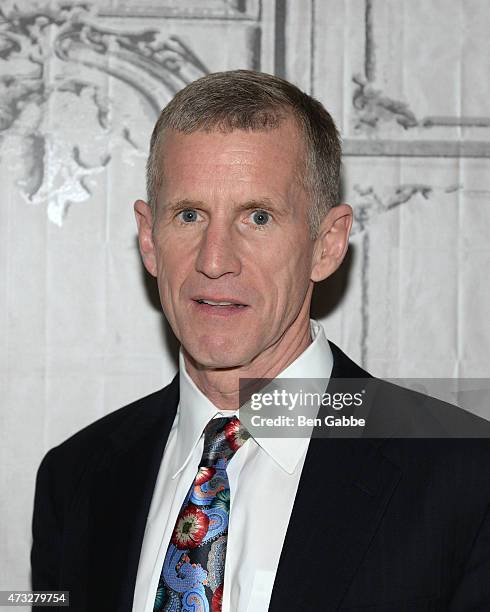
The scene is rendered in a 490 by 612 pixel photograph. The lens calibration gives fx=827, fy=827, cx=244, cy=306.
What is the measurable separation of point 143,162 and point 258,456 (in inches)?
32.2

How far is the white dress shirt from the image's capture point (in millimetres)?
1265

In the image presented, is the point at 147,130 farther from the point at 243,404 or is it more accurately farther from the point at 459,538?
the point at 459,538

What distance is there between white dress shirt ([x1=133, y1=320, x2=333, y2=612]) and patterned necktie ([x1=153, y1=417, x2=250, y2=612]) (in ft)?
0.05

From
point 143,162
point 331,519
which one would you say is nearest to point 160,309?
point 143,162

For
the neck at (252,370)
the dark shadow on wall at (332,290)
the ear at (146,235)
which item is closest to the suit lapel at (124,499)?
the neck at (252,370)

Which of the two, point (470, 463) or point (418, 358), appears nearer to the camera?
point (470, 463)

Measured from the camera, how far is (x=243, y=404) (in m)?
1.40

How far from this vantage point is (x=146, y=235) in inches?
58.6

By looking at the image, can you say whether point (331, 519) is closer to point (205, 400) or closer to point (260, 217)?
point (205, 400)

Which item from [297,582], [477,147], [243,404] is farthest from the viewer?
[477,147]

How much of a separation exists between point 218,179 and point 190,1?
0.76 m

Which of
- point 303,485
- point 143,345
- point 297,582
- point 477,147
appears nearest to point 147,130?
point 143,345

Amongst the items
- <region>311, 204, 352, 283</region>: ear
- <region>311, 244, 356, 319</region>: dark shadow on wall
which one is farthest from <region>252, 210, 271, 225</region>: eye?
<region>311, 244, 356, 319</region>: dark shadow on wall

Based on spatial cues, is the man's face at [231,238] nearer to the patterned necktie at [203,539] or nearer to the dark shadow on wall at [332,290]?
the patterned necktie at [203,539]
